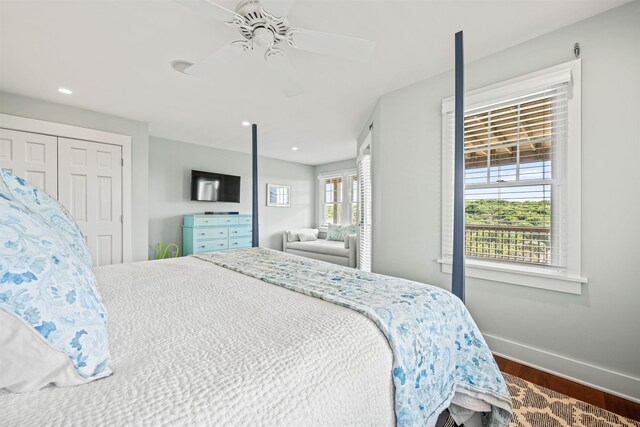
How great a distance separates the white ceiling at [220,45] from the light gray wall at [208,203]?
1.36 meters

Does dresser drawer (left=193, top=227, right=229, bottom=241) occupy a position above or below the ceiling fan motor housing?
below

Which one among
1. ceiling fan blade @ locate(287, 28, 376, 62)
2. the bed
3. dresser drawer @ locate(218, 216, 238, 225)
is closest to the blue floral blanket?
the bed

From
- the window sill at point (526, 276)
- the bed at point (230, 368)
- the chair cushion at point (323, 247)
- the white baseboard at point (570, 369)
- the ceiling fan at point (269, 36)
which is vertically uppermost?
the ceiling fan at point (269, 36)

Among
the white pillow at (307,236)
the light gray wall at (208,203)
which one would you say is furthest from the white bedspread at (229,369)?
the white pillow at (307,236)

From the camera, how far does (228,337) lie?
0.81 metres

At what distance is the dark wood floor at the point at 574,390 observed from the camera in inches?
63.9

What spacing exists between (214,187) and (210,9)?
446 cm

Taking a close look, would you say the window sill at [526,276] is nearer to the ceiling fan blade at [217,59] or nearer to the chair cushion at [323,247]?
the ceiling fan blade at [217,59]

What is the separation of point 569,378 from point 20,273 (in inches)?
116

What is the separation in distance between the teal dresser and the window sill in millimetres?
4084

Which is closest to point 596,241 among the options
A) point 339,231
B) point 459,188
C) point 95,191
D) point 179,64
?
point 459,188

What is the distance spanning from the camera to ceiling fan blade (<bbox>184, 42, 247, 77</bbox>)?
5.47 ft

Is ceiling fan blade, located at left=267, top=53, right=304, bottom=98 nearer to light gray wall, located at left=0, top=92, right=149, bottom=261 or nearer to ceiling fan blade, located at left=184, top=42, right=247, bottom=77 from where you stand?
ceiling fan blade, located at left=184, top=42, right=247, bottom=77

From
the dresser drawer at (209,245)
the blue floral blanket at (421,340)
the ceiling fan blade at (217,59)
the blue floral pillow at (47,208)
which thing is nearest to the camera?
the blue floral blanket at (421,340)
